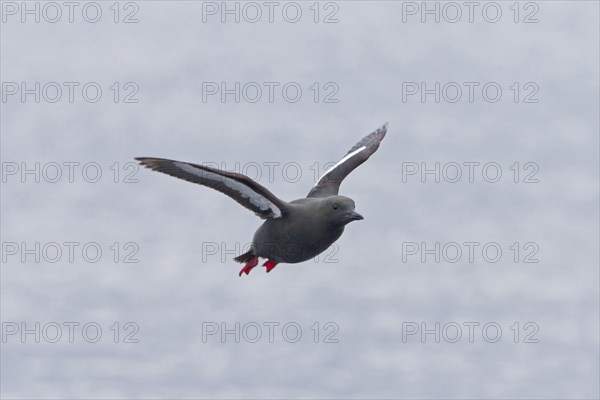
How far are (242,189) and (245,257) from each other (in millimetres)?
3182

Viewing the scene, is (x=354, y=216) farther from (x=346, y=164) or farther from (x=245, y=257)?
(x=346, y=164)

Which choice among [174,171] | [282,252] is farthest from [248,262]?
[174,171]

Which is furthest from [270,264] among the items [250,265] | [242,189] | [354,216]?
[354,216]

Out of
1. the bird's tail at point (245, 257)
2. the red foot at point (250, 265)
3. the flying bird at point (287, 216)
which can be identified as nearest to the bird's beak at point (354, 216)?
the flying bird at point (287, 216)

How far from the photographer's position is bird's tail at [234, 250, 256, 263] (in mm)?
27047

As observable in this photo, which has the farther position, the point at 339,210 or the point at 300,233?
the point at 300,233

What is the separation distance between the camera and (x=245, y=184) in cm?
2402

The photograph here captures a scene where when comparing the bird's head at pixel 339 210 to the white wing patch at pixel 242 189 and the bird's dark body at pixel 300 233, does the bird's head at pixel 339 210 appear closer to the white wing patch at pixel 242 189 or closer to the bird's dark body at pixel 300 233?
the bird's dark body at pixel 300 233

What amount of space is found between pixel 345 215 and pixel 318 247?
103 cm

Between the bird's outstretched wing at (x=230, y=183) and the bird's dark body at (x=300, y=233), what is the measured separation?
272mm

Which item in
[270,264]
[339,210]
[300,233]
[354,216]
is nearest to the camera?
[354,216]

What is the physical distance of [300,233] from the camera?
80.4 feet

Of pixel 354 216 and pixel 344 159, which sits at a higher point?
pixel 344 159

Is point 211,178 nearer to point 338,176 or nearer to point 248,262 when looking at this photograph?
point 248,262
